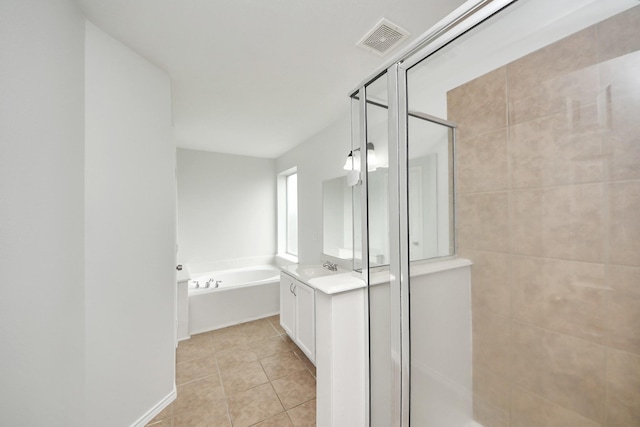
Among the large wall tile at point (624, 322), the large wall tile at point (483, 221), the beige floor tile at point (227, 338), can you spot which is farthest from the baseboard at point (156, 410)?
the large wall tile at point (624, 322)

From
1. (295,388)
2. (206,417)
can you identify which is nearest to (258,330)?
(295,388)

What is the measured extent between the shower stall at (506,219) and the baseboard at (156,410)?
1.54 metres

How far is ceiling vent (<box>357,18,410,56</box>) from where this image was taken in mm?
1419

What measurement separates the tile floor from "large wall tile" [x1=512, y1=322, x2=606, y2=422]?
1334 mm

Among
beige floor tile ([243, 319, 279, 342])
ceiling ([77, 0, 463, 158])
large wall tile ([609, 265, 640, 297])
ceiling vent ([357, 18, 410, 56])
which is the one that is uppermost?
ceiling ([77, 0, 463, 158])

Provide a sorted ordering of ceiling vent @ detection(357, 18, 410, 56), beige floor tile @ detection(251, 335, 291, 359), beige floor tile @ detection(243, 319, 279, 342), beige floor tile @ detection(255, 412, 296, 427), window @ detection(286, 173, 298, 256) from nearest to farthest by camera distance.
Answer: ceiling vent @ detection(357, 18, 410, 56)
beige floor tile @ detection(255, 412, 296, 427)
beige floor tile @ detection(251, 335, 291, 359)
beige floor tile @ detection(243, 319, 279, 342)
window @ detection(286, 173, 298, 256)

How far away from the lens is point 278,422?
5.27 feet

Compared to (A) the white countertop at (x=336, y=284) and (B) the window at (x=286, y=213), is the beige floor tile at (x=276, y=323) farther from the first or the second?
(A) the white countertop at (x=336, y=284)

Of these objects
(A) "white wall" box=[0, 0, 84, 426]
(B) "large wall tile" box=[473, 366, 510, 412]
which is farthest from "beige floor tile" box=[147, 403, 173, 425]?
(B) "large wall tile" box=[473, 366, 510, 412]

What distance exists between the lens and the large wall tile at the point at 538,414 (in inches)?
34.5

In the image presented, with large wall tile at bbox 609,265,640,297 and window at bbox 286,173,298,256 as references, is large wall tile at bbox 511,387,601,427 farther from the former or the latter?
window at bbox 286,173,298,256

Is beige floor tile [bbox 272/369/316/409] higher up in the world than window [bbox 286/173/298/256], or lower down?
lower down

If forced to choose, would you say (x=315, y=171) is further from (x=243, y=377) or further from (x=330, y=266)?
(x=243, y=377)

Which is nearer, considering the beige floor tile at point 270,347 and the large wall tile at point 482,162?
the large wall tile at point 482,162
